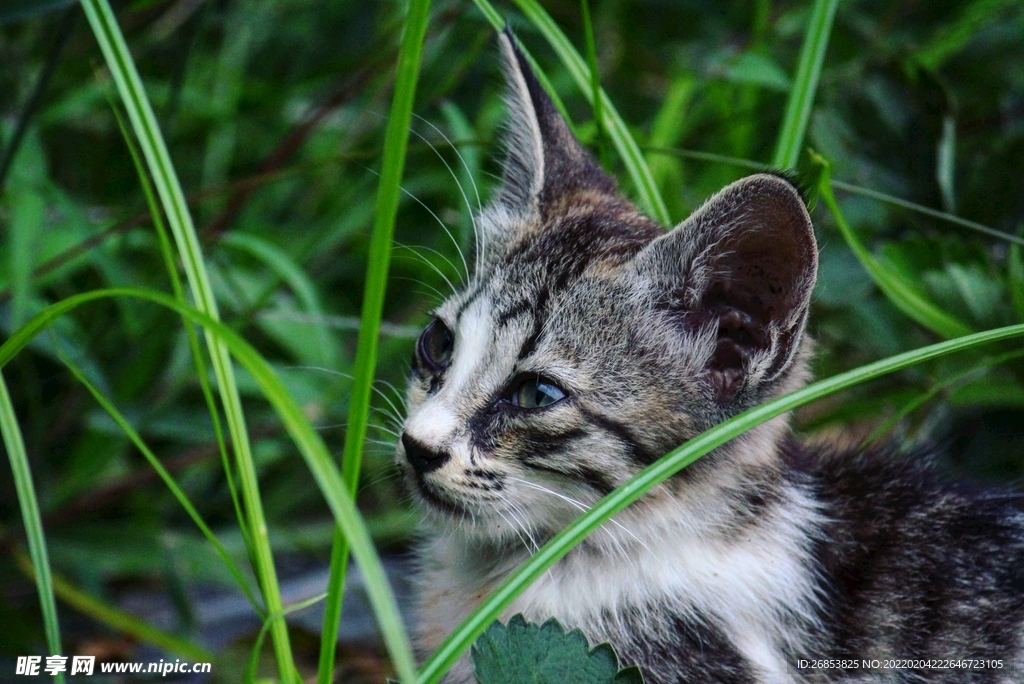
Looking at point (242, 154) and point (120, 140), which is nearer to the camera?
point (120, 140)

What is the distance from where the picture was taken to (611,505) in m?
1.40

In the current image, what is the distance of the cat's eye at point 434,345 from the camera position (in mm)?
2080

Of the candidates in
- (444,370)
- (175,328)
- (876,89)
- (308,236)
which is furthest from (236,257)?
(876,89)

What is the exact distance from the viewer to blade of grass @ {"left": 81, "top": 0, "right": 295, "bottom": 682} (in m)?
1.54

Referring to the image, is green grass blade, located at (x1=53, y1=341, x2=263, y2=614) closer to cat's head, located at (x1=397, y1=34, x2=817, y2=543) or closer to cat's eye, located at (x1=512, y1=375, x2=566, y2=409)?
cat's head, located at (x1=397, y1=34, x2=817, y2=543)

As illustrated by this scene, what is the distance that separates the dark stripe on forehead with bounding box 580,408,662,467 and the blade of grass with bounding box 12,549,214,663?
1.28 m

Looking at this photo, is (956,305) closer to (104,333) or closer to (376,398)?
(376,398)

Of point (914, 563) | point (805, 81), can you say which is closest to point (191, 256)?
point (805, 81)

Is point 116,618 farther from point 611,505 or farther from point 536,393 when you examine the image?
point 611,505

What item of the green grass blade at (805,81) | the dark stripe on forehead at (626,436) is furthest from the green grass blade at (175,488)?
the green grass blade at (805,81)

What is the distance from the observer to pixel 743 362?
5.97ft

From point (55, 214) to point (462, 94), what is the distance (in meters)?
1.42

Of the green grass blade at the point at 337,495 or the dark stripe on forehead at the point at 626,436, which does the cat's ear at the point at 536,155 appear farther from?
the green grass blade at the point at 337,495

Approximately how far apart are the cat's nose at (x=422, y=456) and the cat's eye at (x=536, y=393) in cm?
18
